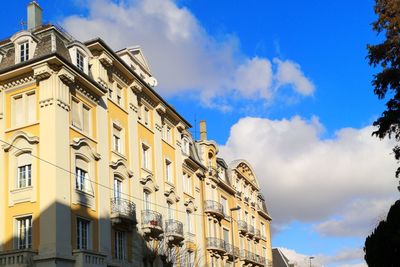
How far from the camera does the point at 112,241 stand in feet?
100

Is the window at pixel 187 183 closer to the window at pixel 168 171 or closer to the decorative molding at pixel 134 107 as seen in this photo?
the window at pixel 168 171

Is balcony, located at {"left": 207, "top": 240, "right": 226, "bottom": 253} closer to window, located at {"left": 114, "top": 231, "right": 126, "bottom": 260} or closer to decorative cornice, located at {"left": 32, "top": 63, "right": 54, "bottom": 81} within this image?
window, located at {"left": 114, "top": 231, "right": 126, "bottom": 260}

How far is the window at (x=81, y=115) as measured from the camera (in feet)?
96.6

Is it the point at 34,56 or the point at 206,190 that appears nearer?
the point at 34,56

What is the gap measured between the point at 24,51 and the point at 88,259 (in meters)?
11.2

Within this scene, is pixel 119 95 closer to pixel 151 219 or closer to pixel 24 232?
pixel 151 219

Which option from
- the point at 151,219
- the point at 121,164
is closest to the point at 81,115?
the point at 121,164

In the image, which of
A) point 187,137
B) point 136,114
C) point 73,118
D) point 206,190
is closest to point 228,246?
point 206,190

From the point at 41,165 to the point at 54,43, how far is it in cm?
631

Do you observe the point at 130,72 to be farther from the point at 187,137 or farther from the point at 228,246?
the point at 228,246

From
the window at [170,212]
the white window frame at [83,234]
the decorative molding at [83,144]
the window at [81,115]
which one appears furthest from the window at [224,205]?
the white window frame at [83,234]

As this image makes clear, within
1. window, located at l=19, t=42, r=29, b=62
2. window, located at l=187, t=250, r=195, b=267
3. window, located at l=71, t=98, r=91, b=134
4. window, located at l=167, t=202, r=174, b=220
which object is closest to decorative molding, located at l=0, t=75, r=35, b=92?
window, located at l=19, t=42, r=29, b=62

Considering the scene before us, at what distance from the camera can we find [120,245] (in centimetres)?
3172

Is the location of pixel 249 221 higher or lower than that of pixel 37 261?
higher
